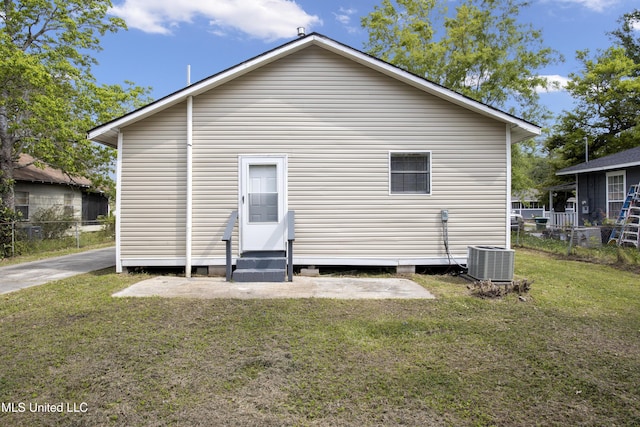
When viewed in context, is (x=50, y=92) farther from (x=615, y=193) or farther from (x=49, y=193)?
(x=615, y=193)

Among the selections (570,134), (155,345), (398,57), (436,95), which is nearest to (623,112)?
(570,134)

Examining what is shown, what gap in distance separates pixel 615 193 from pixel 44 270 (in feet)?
61.8

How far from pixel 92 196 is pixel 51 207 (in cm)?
479

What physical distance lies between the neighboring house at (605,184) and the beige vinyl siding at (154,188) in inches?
576

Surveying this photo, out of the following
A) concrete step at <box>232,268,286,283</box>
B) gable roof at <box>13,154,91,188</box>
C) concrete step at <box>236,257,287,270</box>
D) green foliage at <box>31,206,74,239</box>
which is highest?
gable roof at <box>13,154,91,188</box>

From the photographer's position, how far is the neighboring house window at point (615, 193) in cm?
1424

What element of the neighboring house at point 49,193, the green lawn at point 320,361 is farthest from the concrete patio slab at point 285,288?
the neighboring house at point 49,193

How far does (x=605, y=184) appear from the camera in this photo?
1517 centimetres

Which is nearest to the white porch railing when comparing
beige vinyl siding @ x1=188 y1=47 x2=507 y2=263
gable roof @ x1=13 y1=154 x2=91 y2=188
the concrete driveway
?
beige vinyl siding @ x1=188 y1=47 x2=507 y2=263

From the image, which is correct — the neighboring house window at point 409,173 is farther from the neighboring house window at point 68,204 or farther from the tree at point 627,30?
the tree at point 627,30

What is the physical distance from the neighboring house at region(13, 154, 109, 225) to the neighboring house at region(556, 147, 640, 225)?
A: 805 inches

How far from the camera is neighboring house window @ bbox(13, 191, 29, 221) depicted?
14.3m

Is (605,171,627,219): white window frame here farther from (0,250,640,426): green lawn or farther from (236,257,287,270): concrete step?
(236,257,287,270): concrete step

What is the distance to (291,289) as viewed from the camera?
614 centimetres
